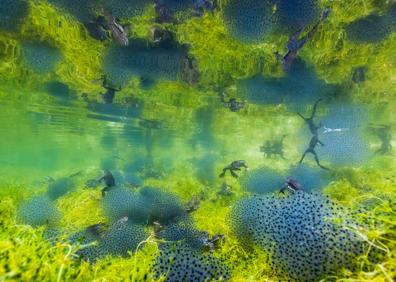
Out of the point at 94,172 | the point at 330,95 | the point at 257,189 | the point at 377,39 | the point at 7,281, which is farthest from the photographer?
the point at 94,172

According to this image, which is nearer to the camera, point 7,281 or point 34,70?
point 7,281

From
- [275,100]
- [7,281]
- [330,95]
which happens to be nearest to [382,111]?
[330,95]

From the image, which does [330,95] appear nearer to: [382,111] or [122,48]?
[382,111]

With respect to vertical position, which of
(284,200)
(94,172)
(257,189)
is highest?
(284,200)

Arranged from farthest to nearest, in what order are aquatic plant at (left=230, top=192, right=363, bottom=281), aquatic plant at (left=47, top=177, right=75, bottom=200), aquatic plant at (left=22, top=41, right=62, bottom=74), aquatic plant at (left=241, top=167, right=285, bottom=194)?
aquatic plant at (left=47, top=177, right=75, bottom=200) < aquatic plant at (left=241, top=167, right=285, bottom=194) < aquatic plant at (left=22, top=41, right=62, bottom=74) < aquatic plant at (left=230, top=192, right=363, bottom=281)

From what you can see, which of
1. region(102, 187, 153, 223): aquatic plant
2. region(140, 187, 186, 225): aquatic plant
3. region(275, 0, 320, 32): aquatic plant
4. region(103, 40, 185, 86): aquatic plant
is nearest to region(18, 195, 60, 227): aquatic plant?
region(102, 187, 153, 223): aquatic plant

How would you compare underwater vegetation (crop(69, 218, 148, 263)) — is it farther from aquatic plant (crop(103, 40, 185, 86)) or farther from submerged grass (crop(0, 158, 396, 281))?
aquatic plant (crop(103, 40, 185, 86))
